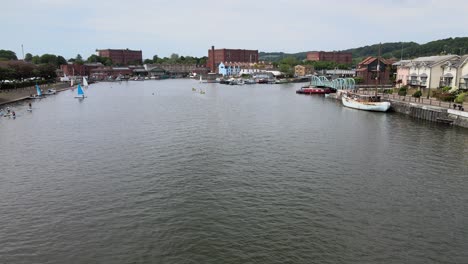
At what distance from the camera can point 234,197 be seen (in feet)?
81.3

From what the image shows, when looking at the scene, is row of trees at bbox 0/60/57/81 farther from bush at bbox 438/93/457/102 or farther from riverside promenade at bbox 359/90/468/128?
bush at bbox 438/93/457/102

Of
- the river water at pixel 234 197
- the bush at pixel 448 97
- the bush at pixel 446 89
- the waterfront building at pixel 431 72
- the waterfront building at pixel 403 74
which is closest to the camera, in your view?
the river water at pixel 234 197

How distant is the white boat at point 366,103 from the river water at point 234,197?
59.3 ft

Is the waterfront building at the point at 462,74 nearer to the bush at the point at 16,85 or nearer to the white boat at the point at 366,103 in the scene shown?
the white boat at the point at 366,103

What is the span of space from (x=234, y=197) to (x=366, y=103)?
5060cm

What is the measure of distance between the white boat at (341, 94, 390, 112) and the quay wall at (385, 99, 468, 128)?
8.91 feet

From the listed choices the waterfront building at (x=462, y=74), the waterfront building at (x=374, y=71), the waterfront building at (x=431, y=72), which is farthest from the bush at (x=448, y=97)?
the waterfront building at (x=374, y=71)

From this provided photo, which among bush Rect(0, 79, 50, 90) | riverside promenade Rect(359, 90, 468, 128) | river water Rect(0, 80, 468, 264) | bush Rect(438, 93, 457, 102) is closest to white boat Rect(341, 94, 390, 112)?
riverside promenade Rect(359, 90, 468, 128)

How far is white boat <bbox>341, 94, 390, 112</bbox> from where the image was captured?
65.2 metres

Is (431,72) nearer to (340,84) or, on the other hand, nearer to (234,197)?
(340,84)

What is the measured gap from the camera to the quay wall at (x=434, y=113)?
4935cm

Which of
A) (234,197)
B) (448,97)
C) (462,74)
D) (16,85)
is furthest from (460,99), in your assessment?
(16,85)

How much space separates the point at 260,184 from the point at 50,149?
79.2ft

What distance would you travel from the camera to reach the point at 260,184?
27.2 meters
